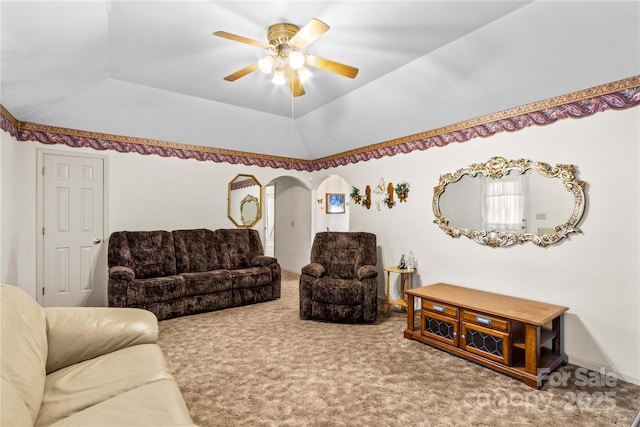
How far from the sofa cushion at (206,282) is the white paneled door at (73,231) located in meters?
1.32

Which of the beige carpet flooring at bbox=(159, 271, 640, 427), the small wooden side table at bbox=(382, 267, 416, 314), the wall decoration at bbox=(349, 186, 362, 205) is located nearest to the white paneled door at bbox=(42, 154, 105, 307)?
the beige carpet flooring at bbox=(159, 271, 640, 427)

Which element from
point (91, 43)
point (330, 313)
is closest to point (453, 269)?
point (330, 313)

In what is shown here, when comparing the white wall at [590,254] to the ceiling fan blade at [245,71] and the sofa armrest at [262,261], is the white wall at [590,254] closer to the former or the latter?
the ceiling fan blade at [245,71]

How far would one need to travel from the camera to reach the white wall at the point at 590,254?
2475 millimetres

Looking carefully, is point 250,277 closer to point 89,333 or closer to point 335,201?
point 89,333

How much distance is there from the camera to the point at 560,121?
112 inches

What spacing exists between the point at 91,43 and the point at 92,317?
2.23 meters

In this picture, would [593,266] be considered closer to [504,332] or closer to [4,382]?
[504,332]

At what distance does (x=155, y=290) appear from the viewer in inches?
150

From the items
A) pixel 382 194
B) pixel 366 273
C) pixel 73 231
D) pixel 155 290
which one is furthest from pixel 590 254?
pixel 73 231

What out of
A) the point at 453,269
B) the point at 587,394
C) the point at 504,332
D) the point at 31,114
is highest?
the point at 31,114

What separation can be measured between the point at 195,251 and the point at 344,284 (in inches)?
91.0

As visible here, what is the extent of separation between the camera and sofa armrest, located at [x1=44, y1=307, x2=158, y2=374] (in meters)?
1.79

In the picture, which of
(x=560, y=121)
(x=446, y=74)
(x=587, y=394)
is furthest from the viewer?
(x=446, y=74)
